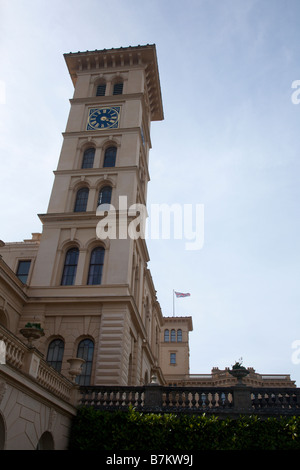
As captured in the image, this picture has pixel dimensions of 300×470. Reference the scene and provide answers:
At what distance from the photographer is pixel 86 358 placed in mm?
24844

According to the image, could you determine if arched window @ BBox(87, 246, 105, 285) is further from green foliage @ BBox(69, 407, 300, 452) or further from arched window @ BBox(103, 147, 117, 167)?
green foliage @ BBox(69, 407, 300, 452)

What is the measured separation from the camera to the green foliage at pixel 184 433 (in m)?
16.4

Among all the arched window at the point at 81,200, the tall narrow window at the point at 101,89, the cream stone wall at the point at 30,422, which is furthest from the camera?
the tall narrow window at the point at 101,89

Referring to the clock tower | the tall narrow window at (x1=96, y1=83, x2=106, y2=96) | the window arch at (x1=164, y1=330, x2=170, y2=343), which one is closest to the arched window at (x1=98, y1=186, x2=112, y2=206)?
the clock tower

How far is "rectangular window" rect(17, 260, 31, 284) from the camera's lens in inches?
1176

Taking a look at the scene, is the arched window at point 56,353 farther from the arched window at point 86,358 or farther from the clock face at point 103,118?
the clock face at point 103,118

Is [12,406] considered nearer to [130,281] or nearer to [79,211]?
[130,281]

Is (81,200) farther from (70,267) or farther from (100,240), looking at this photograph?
(70,267)

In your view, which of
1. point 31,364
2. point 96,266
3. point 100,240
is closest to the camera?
point 31,364

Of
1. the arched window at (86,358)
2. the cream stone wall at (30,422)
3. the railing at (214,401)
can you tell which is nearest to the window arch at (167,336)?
the arched window at (86,358)

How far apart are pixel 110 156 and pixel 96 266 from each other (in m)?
10.1

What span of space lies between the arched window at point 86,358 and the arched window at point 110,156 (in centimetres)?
1426

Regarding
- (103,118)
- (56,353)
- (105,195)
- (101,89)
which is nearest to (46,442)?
(56,353)

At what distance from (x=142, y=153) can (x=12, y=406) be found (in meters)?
26.8
